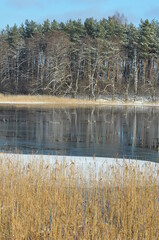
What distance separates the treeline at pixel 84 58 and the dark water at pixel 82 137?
26.2 metres

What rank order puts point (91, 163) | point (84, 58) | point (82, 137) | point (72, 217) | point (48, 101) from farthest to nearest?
point (84, 58) < point (48, 101) < point (82, 137) < point (91, 163) < point (72, 217)

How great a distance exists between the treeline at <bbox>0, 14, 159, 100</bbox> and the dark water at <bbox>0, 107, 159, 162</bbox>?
26156mm

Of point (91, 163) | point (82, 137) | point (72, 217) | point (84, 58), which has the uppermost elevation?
point (84, 58)

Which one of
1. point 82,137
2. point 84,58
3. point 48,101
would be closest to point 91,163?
point 82,137

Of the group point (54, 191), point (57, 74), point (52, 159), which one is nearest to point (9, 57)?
point (57, 74)

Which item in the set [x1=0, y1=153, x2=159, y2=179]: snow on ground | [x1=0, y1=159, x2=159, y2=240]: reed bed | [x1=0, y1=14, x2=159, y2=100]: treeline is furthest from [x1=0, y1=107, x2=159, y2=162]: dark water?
[x1=0, y1=14, x2=159, y2=100]: treeline

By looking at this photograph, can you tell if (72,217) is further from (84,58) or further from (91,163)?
(84,58)

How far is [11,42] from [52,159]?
61.0 meters

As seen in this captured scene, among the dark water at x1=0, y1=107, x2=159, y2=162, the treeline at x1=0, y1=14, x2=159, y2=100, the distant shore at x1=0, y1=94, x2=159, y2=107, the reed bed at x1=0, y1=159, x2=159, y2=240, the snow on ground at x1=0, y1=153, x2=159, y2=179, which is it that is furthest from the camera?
the treeline at x1=0, y1=14, x2=159, y2=100

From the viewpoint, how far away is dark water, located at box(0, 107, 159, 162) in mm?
14943

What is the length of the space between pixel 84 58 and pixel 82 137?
39524mm

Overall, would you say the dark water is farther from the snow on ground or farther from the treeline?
the treeline

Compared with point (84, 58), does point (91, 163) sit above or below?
below

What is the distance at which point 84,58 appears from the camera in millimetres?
57500
